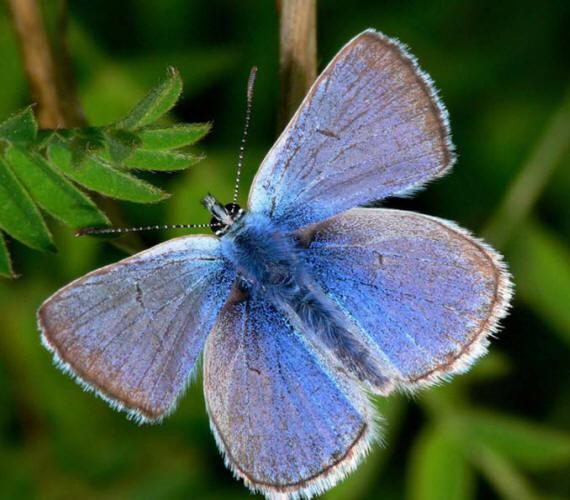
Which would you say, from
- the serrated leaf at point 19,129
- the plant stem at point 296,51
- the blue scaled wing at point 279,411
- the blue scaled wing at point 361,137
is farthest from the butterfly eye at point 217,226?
the serrated leaf at point 19,129

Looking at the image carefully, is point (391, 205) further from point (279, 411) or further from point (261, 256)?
point (279, 411)

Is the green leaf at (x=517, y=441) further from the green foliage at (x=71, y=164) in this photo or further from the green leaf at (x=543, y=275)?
the green foliage at (x=71, y=164)

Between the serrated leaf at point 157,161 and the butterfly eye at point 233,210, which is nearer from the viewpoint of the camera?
the serrated leaf at point 157,161

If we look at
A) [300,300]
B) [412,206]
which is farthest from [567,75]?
[300,300]

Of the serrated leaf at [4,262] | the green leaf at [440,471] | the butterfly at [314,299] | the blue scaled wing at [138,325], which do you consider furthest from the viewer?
the green leaf at [440,471]

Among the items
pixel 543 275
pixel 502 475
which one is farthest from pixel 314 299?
pixel 543 275

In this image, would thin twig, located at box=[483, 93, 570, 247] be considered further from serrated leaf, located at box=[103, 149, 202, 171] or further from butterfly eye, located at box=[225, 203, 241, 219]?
serrated leaf, located at box=[103, 149, 202, 171]

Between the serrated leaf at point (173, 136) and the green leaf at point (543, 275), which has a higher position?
the serrated leaf at point (173, 136)
